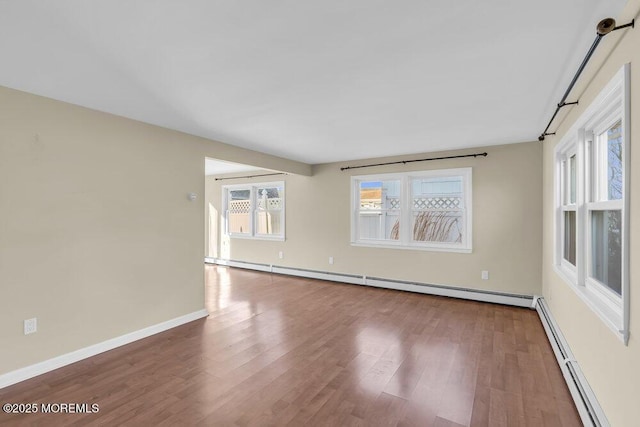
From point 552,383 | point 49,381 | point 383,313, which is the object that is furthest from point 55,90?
point 552,383

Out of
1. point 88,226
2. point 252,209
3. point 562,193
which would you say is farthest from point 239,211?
point 562,193

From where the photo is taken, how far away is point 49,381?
7.75 feet

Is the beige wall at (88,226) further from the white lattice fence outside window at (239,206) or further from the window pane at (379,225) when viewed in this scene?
the white lattice fence outside window at (239,206)

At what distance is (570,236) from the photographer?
2.82 metres

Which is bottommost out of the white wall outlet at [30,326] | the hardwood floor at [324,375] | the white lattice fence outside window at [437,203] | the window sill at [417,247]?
the hardwood floor at [324,375]

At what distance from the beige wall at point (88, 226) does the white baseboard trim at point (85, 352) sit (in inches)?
2.0

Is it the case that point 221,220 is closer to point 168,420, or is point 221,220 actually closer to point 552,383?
point 168,420

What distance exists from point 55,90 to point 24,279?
5.13ft

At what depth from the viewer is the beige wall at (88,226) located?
7.81 ft

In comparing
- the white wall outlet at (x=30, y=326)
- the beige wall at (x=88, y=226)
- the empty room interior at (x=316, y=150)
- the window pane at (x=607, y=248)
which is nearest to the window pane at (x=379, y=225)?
the empty room interior at (x=316, y=150)

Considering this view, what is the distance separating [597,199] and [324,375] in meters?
2.37

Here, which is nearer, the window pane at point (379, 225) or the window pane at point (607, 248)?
the window pane at point (607, 248)

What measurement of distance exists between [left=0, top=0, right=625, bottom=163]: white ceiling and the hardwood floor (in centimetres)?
233

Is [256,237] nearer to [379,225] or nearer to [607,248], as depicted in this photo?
[379,225]
